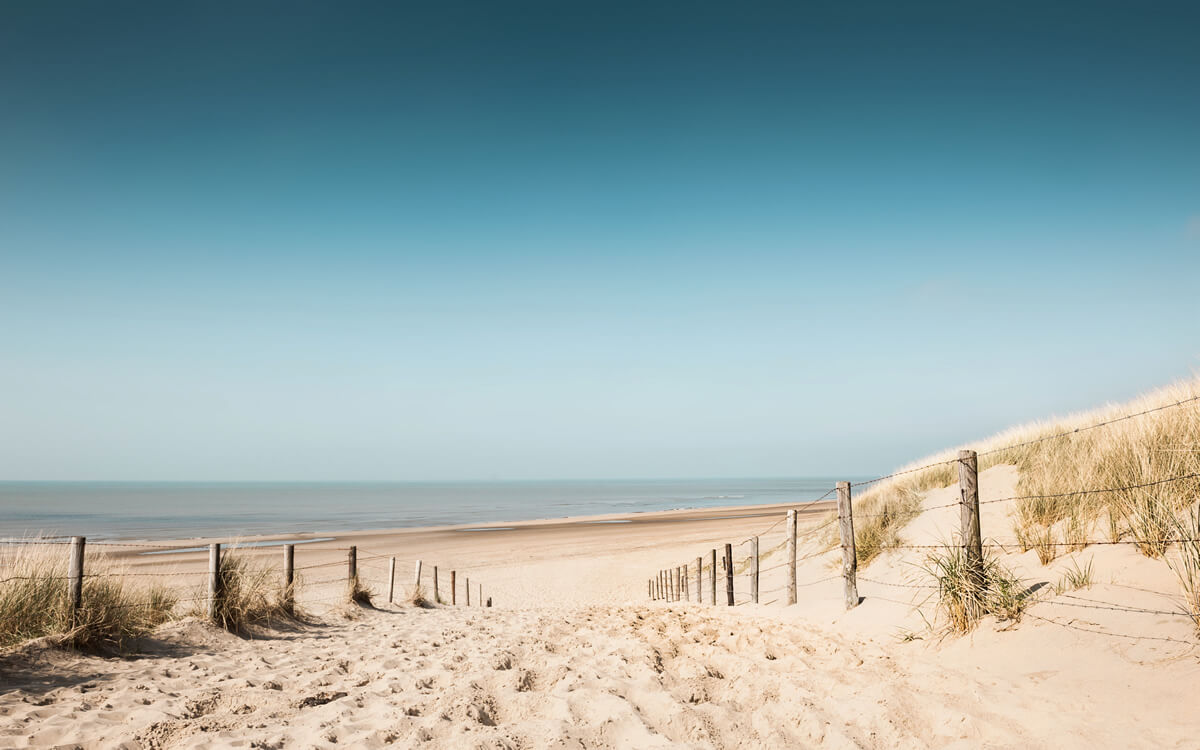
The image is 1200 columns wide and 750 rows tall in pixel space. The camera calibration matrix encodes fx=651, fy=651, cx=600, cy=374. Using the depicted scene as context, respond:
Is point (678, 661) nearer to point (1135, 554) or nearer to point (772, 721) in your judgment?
point (772, 721)

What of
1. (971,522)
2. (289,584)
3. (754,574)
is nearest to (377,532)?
(289,584)

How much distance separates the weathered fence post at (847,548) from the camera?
795 centimetres

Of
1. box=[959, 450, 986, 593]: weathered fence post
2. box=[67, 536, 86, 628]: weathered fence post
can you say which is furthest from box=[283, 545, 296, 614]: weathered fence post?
box=[959, 450, 986, 593]: weathered fence post

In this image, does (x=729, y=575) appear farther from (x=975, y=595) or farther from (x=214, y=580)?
(x=214, y=580)

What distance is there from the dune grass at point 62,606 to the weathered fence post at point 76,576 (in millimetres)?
51

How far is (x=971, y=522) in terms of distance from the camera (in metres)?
6.04

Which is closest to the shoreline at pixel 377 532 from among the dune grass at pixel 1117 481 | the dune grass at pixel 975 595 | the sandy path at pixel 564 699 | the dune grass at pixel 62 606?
the dune grass at pixel 1117 481

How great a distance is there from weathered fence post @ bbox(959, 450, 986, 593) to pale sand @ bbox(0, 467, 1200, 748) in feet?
1.71

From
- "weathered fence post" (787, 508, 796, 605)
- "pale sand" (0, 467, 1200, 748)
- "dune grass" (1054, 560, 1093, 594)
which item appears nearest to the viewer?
"pale sand" (0, 467, 1200, 748)

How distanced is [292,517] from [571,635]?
59459 millimetres

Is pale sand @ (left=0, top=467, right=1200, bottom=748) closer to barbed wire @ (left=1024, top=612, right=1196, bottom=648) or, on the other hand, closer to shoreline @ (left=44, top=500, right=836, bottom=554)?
barbed wire @ (left=1024, top=612, right=1196, bottom=648)

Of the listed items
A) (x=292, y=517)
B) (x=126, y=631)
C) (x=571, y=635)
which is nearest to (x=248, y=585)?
(x=126, y=631)

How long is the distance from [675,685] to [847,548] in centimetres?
397

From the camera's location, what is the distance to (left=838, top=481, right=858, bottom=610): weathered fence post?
7.95m
